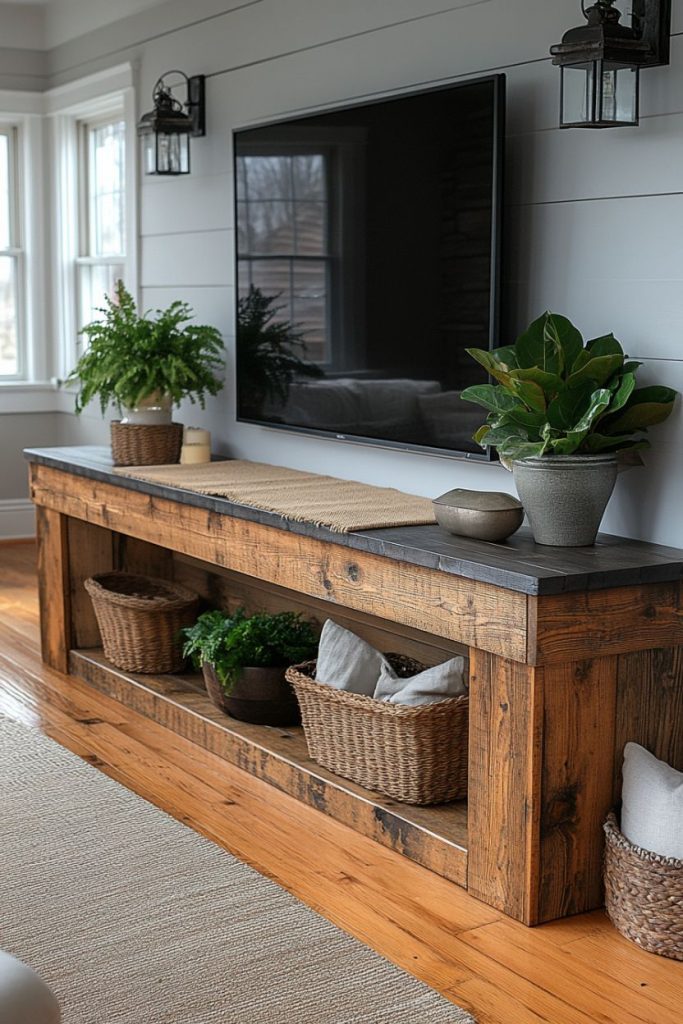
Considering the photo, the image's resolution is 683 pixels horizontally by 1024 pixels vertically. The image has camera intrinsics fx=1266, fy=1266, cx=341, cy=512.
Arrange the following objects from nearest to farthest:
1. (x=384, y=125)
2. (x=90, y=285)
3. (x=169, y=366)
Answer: (x=384, y=125)
(x=169, y=366)
(x=90, y=285)

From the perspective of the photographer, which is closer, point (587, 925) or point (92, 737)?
point (587, 925)

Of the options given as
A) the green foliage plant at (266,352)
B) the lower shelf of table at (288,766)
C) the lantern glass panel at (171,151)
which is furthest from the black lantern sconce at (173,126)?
the lower shelf of table at (288,766)

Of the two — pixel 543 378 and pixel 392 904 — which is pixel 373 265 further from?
pixel 392 904

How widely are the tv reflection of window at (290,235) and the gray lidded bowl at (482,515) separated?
1.07 m

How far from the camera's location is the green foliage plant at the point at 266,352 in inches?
154

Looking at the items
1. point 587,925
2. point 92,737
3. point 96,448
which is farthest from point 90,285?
point 587,925

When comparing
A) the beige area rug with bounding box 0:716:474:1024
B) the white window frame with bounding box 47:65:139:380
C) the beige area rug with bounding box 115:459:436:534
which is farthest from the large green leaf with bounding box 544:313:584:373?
the white window frame with bounding box 47:65:139:380

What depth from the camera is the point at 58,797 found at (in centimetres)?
317

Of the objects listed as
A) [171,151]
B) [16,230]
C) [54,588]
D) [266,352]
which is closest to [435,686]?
[266,352]

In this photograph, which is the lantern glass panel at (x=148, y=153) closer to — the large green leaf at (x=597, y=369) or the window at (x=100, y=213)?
the window at (x=100, y=213)

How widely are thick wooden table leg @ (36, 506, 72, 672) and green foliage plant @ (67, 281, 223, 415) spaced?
448 mm

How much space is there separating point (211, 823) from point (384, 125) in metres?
1.86

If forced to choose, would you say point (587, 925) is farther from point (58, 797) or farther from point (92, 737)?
point (92, 737)

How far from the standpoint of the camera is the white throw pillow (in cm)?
239
